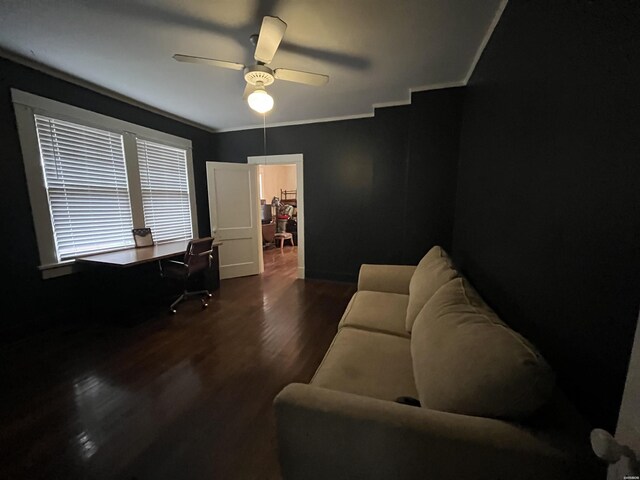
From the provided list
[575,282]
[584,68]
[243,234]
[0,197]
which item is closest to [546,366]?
[575,282]

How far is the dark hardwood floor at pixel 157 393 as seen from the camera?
1190mm

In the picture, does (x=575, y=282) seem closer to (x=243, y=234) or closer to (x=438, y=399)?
(x=438, y=399)

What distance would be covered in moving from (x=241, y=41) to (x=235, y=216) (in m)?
2.57

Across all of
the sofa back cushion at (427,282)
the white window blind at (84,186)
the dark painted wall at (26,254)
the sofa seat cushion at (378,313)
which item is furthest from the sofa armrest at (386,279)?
the white window blind at (84,186)

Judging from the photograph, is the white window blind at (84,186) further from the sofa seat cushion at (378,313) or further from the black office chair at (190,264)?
the sofa seat cushion at (378,313)

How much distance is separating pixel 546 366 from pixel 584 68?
2.96 ft

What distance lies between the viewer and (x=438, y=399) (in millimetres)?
788

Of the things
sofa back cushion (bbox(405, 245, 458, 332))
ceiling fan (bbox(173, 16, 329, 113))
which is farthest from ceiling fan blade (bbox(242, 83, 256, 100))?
sofa back cushion (bbox(405, 245, 458, 332))

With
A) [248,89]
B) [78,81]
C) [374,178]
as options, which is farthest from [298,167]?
[78,81]

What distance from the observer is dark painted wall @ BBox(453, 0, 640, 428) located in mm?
597

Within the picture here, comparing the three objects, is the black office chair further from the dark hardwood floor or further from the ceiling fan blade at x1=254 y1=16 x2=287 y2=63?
the ceiling fan blade at x1=254 y1=16 x2=287 y2=63

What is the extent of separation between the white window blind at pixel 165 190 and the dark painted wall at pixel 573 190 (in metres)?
3.93

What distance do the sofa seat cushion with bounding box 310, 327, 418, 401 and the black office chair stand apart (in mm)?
2135

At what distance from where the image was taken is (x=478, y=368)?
712mm
